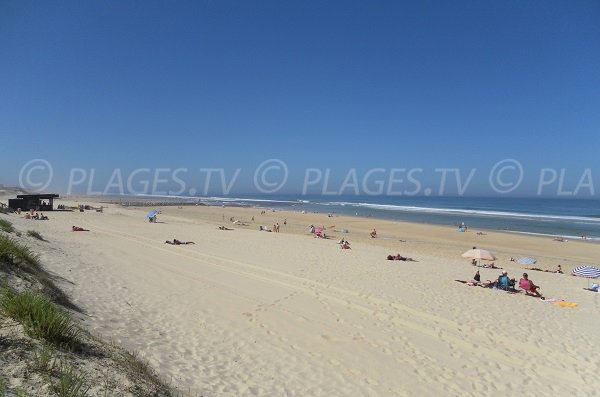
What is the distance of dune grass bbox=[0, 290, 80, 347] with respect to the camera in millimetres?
3520

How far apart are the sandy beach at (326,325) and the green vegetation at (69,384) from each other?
1.53 metres

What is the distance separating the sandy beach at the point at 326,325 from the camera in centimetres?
536

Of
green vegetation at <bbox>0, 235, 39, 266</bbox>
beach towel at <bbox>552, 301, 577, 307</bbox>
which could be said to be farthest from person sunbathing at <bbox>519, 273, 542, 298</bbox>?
green vegetation at <bbox>0, 235, 39, 266</bbox>

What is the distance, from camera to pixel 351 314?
8.48 meters

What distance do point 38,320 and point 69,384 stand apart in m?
1.15

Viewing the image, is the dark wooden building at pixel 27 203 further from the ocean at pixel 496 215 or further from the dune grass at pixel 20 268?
the ocean at pixel 496 215

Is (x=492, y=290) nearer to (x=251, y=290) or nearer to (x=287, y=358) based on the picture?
(x=251, y=290)

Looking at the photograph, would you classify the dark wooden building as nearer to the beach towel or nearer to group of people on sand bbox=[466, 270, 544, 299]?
group of people on sand bbox=[466, 270, 544, 299]

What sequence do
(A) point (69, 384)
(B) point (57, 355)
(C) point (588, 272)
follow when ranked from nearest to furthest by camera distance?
(A) point (69, 384) < (B) point (57, 355) < (C) point (588, 272)

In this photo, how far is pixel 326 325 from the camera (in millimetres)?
7594

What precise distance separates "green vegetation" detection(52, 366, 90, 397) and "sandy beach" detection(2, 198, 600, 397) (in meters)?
1.53

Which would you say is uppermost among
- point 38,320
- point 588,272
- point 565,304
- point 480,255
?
point 38,320

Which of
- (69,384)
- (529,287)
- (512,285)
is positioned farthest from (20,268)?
(529,287)

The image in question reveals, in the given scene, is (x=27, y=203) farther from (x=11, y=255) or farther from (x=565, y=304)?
(x=565, y=304)
